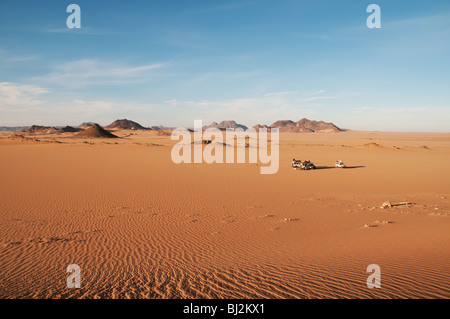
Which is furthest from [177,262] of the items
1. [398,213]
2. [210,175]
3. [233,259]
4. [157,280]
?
[210,175]

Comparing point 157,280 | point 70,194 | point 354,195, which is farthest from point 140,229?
point 354,195

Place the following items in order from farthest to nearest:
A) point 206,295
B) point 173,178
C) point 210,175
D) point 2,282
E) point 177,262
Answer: point 210,175 < point 173,178 < point 177,262 < point 2,282 < point 206,295

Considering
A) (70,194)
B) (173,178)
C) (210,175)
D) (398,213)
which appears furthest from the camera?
(210,175)

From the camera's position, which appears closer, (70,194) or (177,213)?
(177,213)

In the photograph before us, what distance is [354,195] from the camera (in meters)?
15.1

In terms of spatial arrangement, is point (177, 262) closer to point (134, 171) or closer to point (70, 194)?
point (70, 194)

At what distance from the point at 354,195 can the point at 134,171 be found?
680 inches

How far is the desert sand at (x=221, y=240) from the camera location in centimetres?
562

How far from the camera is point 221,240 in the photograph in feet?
28.2

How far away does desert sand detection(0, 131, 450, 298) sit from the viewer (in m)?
5.62

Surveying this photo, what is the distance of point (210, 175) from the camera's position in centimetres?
2158
